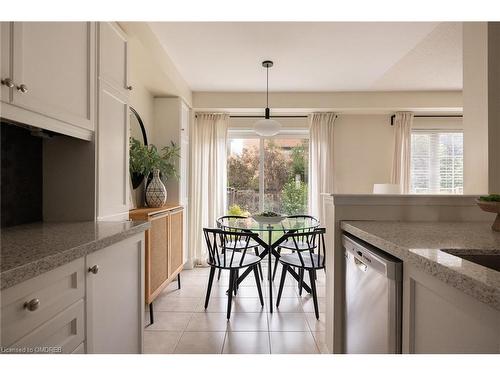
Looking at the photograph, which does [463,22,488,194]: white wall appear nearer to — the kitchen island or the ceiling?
the ceiling

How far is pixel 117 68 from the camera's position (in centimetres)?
184

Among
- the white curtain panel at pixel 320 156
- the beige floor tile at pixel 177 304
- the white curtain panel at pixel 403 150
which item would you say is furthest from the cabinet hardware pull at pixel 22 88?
the white curtain panel at pixel 403 150

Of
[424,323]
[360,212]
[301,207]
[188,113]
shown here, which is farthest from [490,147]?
[188,113]

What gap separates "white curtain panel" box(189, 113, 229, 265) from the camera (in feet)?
13.9

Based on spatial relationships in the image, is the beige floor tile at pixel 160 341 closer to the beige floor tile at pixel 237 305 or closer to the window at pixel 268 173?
the beige floor tile at pixel 237 305

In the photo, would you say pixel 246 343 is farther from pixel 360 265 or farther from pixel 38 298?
pixel 38 298

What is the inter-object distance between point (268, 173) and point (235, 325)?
2.71 m

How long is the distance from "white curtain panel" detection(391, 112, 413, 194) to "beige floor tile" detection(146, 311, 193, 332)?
3.68 metres

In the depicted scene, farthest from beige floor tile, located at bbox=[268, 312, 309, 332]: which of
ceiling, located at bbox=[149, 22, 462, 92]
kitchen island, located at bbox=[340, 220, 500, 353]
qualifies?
ceiling, located at bbox=[149, 22, 462, 92]

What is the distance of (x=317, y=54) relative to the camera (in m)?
2.92

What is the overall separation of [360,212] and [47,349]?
1.62m

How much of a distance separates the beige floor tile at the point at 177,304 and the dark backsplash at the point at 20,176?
5.11 ft

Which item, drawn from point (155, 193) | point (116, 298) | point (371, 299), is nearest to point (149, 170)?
point (155, 193)
